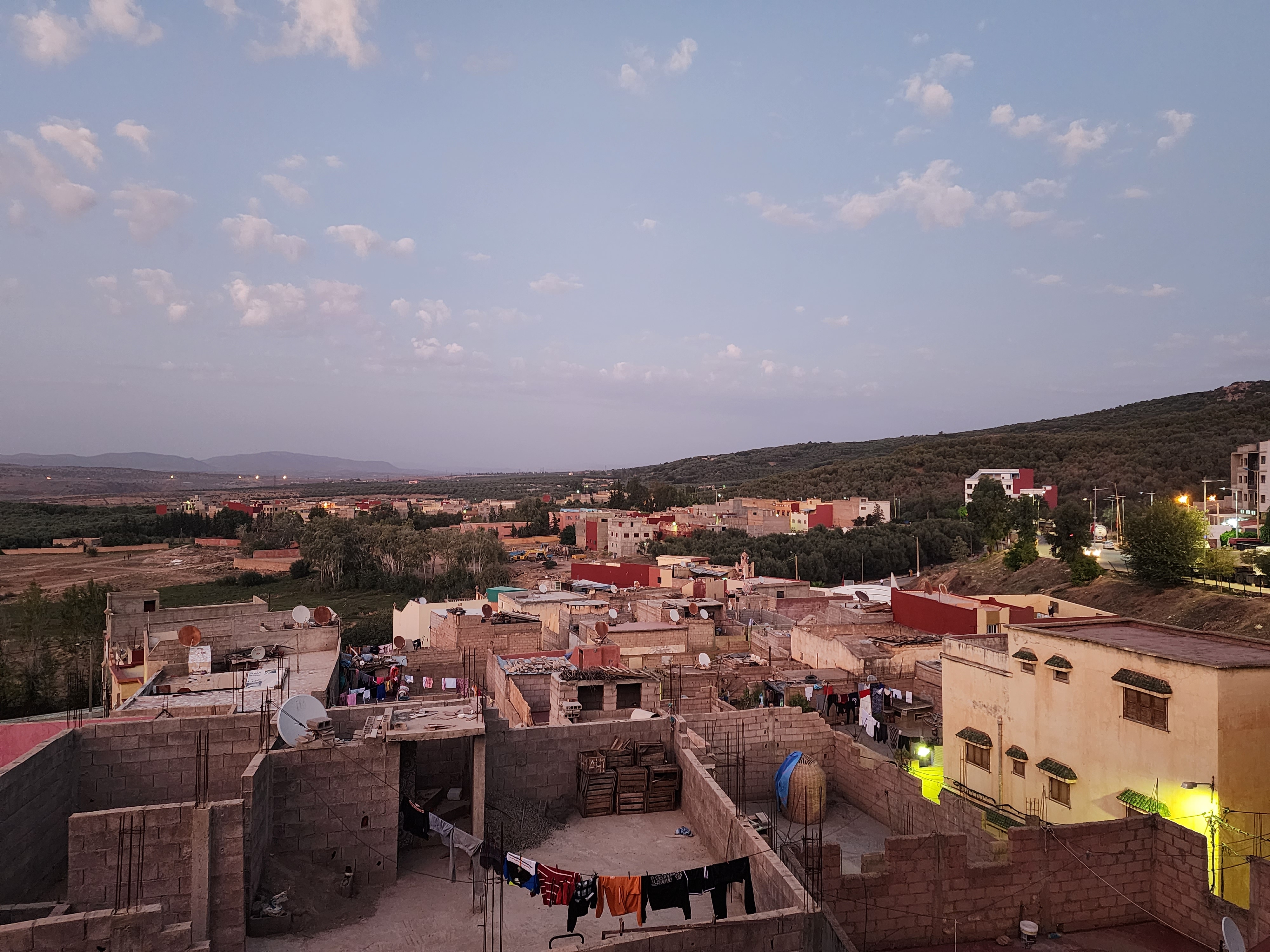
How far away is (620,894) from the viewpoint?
298 inches

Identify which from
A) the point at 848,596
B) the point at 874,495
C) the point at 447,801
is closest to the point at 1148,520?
the point at 848,596

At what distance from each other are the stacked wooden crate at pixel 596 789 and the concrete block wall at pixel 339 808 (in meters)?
2.74

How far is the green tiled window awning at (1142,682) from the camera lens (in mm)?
10930

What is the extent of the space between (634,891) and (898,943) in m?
3.59

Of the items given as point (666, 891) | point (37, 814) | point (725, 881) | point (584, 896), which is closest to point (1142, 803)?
point (725, 881)

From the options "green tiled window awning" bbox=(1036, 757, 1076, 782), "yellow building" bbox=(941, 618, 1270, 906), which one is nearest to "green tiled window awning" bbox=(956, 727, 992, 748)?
"yellow building" bbox=(941, 618, 1270, 906)

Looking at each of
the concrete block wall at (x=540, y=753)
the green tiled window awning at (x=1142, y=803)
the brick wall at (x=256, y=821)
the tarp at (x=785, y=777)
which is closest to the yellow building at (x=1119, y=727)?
the green tiled window awning at (x=1142, y=803)

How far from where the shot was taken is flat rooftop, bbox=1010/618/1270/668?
10.8 meters

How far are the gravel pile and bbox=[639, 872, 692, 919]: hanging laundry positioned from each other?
249 centimetres

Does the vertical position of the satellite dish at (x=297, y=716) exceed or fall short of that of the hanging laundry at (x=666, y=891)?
it exceeds it

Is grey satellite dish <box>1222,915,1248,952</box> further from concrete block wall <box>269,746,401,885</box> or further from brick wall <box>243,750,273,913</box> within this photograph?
brick wall <box>243,750,273,913</box>

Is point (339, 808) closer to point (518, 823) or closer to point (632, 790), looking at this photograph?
point (518, 823)

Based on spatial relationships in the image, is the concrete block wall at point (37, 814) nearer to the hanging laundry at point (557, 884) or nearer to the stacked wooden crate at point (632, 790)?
the hanging laundry at point (557, 884)

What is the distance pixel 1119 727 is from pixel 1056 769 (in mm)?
1427
